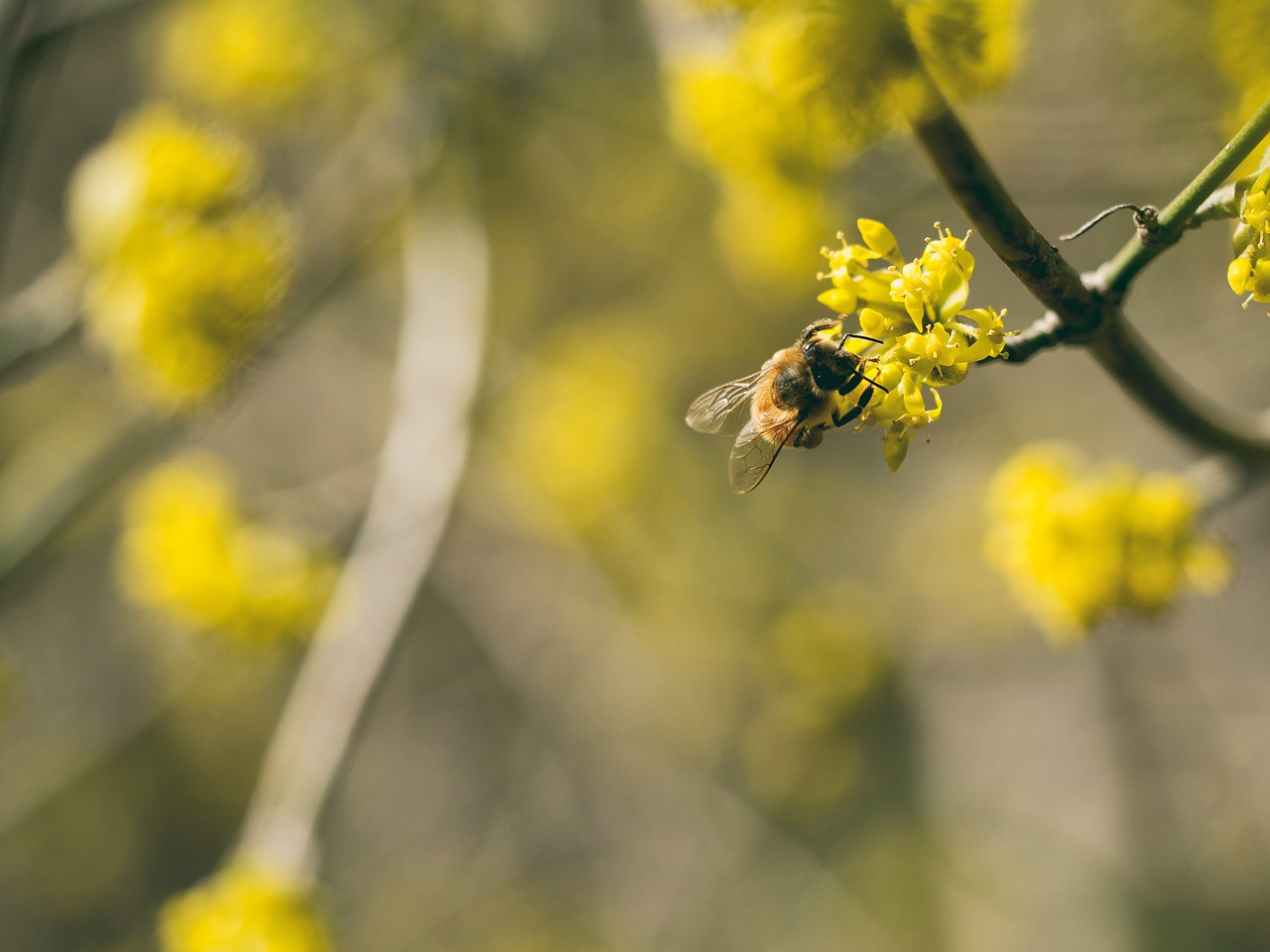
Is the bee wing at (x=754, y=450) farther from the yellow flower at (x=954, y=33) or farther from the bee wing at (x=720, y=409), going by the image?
the yellow flower at (x=954, y=33)

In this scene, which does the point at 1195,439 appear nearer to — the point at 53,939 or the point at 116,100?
the point at 116,100

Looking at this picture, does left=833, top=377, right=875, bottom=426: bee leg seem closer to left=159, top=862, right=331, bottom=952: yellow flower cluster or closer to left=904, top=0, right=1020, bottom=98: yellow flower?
left=904, top=0, right=1020, bottom=98: yellow flower

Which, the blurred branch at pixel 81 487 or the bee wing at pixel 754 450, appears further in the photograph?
the blurred branch at pixel 81 487

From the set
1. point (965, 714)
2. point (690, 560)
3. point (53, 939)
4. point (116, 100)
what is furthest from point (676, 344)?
point (53, 939)

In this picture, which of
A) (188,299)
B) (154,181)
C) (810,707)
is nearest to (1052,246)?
(188,299)

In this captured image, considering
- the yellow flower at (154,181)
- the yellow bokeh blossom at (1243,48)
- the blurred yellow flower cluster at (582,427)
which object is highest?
the yellow flower at (154,181)

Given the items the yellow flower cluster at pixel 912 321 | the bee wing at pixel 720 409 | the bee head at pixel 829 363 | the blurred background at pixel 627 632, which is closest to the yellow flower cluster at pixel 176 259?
the blurred background at pixel 627 632

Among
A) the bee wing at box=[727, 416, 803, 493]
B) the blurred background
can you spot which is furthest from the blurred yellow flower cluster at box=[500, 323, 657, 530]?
the bee wing at box=[727, 416, 803, 493]
